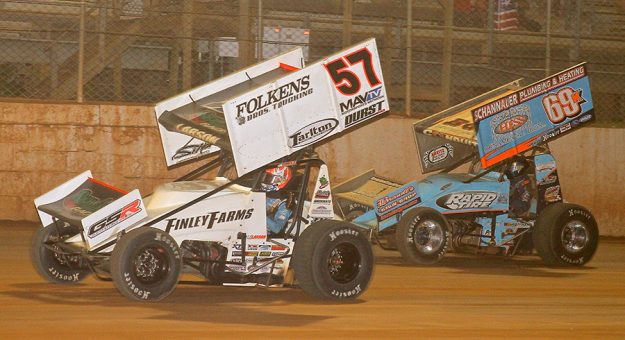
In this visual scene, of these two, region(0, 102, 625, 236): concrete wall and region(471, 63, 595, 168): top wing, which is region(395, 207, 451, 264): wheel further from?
region(0, 102, 625, 236): concrete wall

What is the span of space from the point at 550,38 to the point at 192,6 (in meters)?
6.37

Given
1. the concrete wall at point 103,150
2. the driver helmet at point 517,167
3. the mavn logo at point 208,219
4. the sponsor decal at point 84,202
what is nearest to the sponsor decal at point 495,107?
the driver helmet at point 517,167

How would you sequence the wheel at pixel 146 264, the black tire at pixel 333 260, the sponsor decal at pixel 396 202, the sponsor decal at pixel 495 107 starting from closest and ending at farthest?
the wheel at pixel 146 264, the black tire at pixel 333 260, the sponsor decal at pixel 495 107, the sponsor decal at pixel 396 202

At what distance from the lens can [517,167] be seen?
13695 millimetres

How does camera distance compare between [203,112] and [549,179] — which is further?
[549,179]

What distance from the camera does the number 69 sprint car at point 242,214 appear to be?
9.08 metres

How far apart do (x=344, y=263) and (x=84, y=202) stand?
→ 241 cm

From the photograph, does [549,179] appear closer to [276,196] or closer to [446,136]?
[446,136]

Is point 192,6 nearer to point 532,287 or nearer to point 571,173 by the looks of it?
point 571,173

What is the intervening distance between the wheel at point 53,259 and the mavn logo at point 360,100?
9.01 feet

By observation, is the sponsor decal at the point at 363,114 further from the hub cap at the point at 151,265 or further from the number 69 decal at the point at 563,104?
the number 69 decal at the point at 563,104

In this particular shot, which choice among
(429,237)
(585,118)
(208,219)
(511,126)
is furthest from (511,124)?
(208,219)

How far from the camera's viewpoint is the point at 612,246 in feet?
56.5

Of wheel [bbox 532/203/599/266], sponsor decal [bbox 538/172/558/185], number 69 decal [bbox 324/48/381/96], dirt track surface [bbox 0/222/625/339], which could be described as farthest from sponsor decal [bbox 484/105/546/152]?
number 69 decal [bbox 324/48/381/96]
